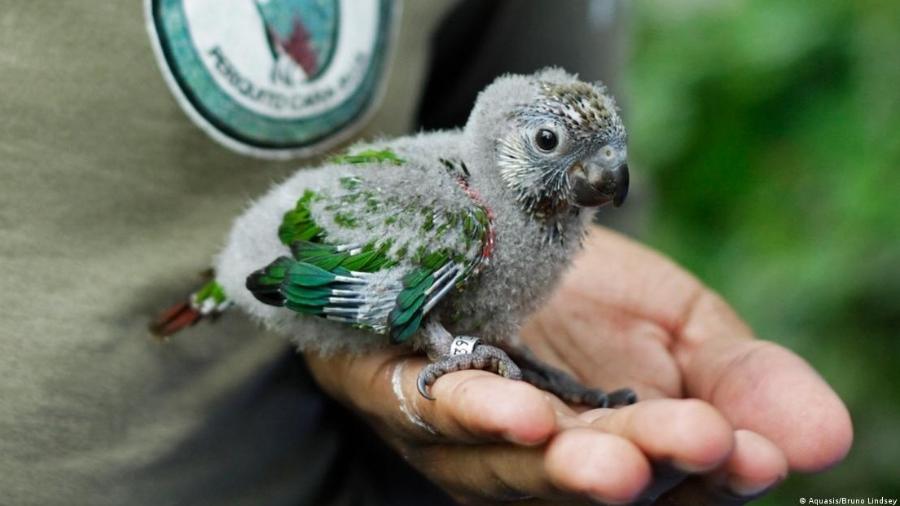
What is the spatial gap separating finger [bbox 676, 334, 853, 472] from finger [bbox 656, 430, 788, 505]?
0.15 metres

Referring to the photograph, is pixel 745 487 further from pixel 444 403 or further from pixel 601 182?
pixel 601 182

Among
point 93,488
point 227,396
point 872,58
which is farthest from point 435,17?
point 872,58

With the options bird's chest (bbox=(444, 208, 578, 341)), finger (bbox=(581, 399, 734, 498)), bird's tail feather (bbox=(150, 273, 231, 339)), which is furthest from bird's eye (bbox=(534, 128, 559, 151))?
bird's tail feather (bbox=(150, 273, 231, 339))

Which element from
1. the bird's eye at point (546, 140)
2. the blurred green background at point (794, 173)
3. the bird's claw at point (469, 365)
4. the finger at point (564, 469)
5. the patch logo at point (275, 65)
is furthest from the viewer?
the blurred green background at point (794, 173)

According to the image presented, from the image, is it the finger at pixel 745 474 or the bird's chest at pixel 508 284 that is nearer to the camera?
the finger at pixel 745 474

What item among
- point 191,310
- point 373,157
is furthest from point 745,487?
point 191,310

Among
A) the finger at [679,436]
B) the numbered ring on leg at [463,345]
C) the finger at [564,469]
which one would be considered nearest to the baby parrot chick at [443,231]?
the numbered ring on leg at [463,345]

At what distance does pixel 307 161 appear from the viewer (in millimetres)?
1497

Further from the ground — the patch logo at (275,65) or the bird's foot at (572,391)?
the patch logo at (275,65)

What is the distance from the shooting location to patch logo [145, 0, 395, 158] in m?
1.29

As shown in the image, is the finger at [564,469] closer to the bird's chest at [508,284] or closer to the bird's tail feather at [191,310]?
the bird's chest at [508,284]

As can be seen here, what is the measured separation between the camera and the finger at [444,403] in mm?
894

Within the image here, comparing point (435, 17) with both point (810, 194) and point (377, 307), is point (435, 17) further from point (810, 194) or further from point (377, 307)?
point (810, 194)

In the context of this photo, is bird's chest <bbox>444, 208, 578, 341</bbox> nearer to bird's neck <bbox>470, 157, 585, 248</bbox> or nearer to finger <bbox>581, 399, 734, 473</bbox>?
bird's neck <bbox>470, 157, 585, 248</bbox>
